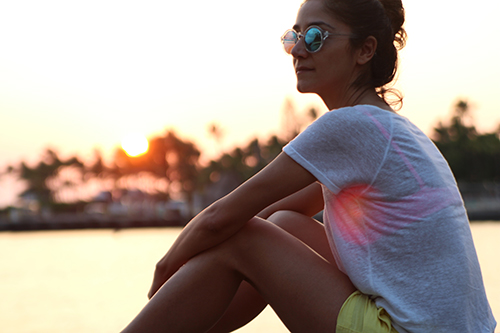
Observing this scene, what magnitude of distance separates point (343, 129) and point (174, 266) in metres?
0.55

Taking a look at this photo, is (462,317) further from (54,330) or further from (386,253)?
(54,330)

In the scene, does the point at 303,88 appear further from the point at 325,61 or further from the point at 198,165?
the point at 198,165

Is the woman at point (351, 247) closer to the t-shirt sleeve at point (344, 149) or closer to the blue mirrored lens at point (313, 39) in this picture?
the t-shirt sleeve at point (344, 149)

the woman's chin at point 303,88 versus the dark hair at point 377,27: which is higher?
the dark hair at point 377,27

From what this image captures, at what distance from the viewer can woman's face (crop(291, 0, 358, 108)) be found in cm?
126

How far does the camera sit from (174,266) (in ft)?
4.09

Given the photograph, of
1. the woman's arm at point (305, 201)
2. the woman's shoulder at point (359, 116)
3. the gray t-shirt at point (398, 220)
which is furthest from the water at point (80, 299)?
the woman's shoulder at point (359, 116)

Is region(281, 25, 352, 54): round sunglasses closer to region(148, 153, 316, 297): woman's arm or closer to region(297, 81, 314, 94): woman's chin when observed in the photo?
region(297, 81, 314, 94): woman's chin

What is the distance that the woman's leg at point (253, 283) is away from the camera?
1.09 metres

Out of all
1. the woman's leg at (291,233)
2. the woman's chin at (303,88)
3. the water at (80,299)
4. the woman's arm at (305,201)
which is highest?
the woman's chin at (303,88)

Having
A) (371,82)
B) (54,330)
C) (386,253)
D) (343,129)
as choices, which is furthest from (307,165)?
(54,330)

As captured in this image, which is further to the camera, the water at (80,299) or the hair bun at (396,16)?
the water at (80,299)

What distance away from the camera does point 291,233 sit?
1458 millimetres

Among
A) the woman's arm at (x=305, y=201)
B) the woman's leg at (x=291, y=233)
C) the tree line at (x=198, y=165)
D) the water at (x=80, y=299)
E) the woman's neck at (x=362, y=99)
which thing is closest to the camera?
the woman's neck at (x=362, y=99)
